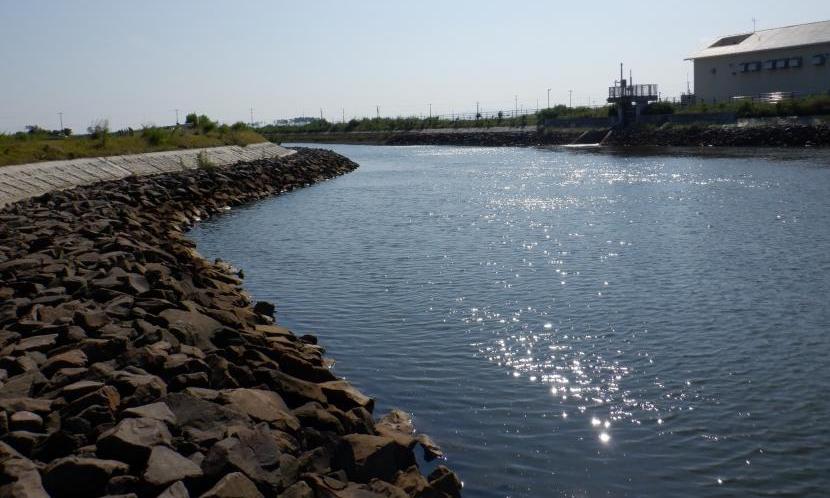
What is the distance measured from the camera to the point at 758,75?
69.6 meters

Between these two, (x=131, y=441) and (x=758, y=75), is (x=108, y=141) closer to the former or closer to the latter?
(x=131, y=441)

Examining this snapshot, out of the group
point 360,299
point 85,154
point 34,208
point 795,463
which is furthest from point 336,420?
point 85,154

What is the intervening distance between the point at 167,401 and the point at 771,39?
72677 millimetres

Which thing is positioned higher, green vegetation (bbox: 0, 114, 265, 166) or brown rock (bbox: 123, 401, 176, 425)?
green vegetation (bbox: 0, 114, 265, 166)

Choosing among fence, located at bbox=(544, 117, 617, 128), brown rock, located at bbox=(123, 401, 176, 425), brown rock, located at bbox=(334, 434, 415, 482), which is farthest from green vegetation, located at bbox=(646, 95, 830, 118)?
brown rock, located at bbox=(123, 401, 176, 425)

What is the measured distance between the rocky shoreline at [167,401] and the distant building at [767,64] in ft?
211

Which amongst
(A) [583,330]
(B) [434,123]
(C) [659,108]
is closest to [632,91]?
(C) [659,108]

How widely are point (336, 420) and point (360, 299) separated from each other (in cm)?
686

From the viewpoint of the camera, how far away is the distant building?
65.4 metres

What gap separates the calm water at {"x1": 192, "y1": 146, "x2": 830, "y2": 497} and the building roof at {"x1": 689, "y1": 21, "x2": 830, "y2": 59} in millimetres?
44612

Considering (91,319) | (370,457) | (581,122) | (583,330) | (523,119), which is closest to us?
(370,457)

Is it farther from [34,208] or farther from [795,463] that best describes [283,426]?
[34,208]

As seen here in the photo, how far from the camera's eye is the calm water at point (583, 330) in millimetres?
7590

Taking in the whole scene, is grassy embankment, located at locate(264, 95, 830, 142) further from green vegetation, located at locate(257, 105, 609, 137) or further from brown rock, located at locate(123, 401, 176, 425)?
brown rock, located at locate(123, 401, 176, 425)
